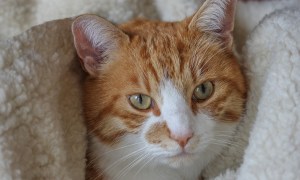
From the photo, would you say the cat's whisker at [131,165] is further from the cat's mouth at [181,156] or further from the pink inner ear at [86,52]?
the pink inner ear at [86,52]

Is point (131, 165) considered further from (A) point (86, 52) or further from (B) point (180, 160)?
(A) point (86, 52)

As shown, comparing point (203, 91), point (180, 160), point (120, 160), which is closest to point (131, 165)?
point (120, 160)

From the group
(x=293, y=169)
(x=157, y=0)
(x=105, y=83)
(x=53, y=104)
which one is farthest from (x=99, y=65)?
(x=293, y=169)

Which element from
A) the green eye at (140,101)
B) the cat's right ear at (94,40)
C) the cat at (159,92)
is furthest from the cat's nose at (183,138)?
the cat's right ear at (94,40)

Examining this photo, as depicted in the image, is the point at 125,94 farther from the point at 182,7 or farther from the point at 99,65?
the point at 182,7

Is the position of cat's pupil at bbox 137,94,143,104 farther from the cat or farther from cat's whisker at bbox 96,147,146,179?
cat's whisker at bbox 96,147,146,179

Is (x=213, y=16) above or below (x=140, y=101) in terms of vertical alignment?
above
